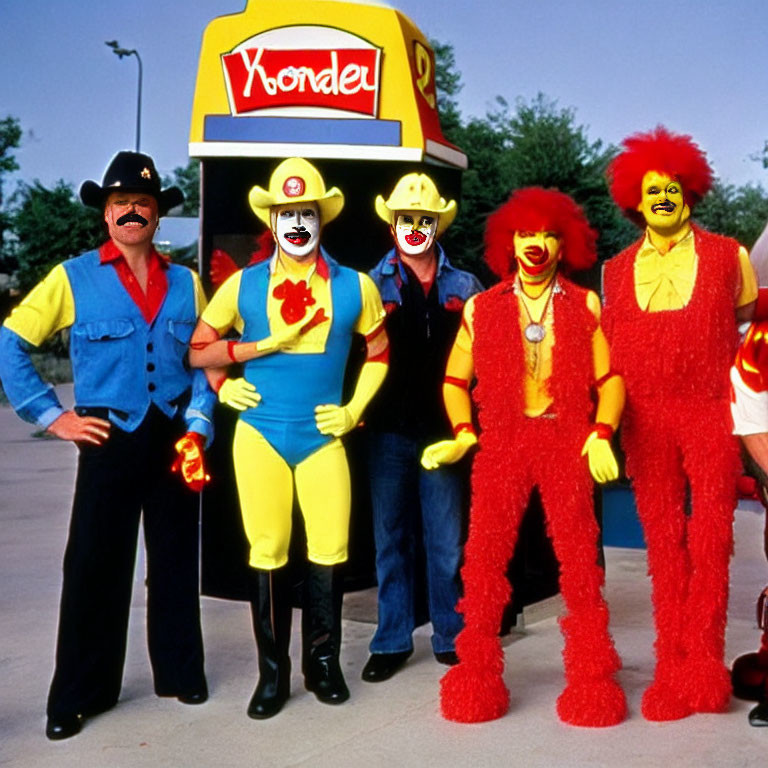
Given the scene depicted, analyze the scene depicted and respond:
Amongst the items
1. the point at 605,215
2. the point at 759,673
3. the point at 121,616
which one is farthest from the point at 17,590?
the point at 605,215

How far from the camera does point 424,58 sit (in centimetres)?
563

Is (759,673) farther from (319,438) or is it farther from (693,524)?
(319,438)

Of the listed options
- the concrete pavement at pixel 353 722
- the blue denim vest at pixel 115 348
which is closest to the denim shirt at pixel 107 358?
the blue denim vest at pixel 115 348

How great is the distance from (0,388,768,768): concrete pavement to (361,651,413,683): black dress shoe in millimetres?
45

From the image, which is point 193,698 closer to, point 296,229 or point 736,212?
point 296,229

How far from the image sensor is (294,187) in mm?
4215

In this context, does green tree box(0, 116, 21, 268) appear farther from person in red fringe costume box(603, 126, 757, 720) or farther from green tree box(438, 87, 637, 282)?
person in red fringe costume box(603, 126, 757, 720)

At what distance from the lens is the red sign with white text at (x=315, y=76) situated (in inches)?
206

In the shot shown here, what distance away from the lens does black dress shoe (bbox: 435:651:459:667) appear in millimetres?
4824

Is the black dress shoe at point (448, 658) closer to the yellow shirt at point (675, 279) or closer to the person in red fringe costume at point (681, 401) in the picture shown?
the person in red fringe costume at point (681, 401)

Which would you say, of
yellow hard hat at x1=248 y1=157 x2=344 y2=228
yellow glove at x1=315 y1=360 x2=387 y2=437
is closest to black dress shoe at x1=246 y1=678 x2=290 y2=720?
yellow glove at x1=315 y1=360 x2=387 y2=437

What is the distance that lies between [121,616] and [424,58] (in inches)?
111

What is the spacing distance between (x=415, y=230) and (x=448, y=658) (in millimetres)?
1639

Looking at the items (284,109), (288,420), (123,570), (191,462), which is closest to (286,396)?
(288,420)
